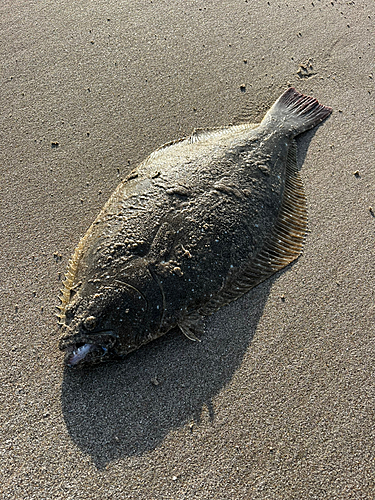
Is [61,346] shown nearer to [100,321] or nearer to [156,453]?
[100,321]

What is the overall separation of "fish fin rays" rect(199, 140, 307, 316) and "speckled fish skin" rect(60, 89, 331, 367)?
10 mm

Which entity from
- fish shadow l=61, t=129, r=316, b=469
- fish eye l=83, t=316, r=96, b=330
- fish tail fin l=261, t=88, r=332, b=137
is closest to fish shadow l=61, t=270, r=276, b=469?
fish shadow l=61, t=129, r=316, b=469

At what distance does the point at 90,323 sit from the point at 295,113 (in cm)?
323

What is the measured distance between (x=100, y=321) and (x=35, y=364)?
645 mm

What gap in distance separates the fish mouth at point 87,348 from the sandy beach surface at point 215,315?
7.0 inches

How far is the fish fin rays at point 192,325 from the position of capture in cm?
306

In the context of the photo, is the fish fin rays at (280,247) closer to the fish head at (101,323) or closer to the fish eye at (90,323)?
the fish head at (101,323)

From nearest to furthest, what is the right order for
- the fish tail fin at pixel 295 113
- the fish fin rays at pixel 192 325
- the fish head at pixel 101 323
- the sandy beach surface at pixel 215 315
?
the sandy beach surface at pixel 215 315, the fish head at pixel 101 323, the fish fin rays at pixel 192 325, the fish tail fin at pixel 295 113

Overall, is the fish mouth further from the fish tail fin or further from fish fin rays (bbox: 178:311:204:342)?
the fish tail fin

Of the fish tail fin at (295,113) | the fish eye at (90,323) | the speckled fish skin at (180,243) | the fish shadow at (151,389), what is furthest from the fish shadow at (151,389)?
the fish tail fin at (295,113)

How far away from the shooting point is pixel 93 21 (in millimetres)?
Answer: 5246

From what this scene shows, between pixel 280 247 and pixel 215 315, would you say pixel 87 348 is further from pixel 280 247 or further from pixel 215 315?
pixel 280 247

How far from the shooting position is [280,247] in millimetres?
3611

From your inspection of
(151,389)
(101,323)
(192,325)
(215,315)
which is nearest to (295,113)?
(215,315)
